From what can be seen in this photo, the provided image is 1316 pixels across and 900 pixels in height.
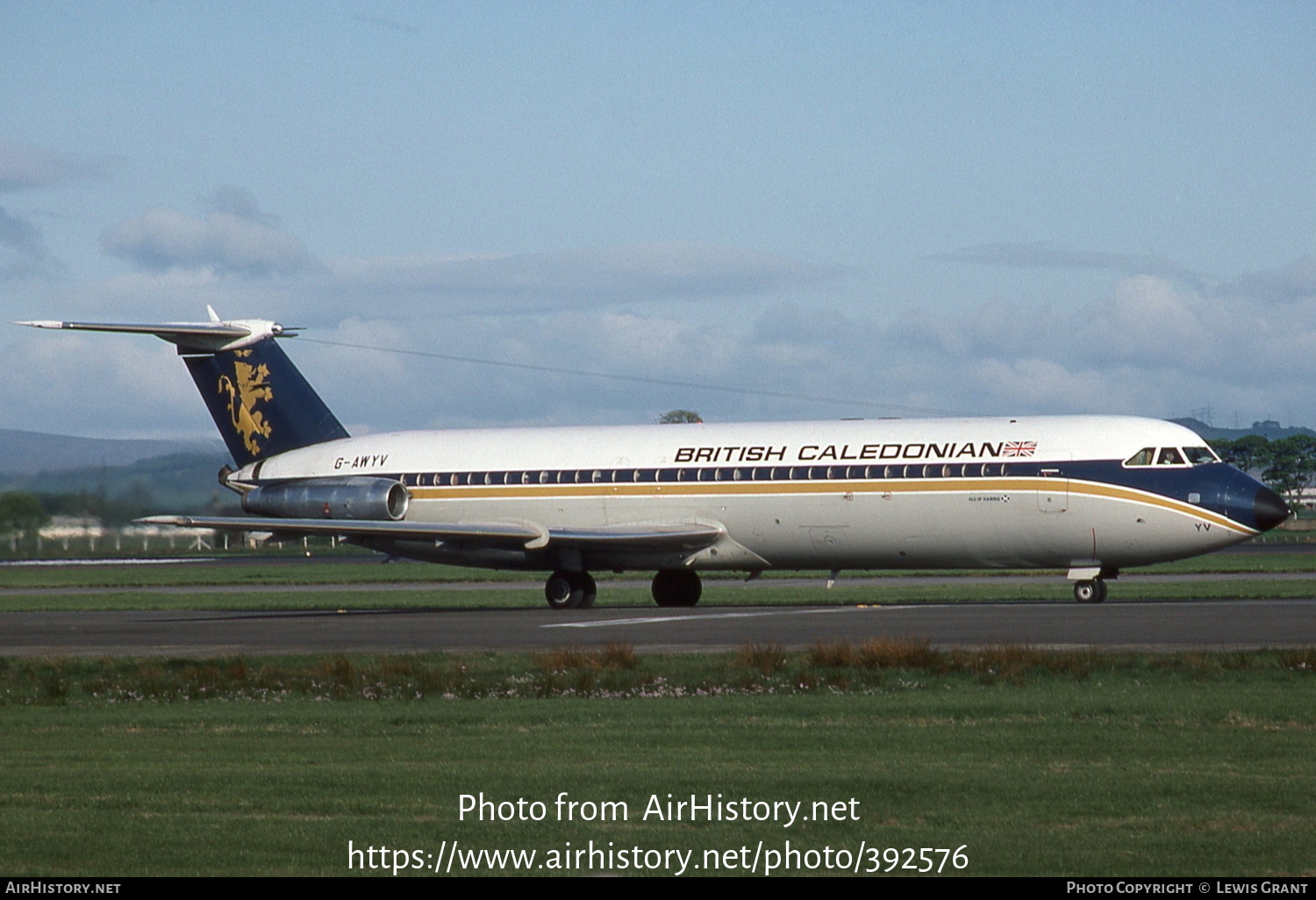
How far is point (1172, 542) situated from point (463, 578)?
31.1m

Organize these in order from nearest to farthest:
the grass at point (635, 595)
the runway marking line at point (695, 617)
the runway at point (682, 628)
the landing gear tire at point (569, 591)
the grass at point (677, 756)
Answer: the grass at point (677, 756) → the runway at point (682, 628) → the runway marking line at point (695, 617) → the landing gear tire at point (569, 591) → the grass at point (635, 595)

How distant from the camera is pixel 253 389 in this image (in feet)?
143

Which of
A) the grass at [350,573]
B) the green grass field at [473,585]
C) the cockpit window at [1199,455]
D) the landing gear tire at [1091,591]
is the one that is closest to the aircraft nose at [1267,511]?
the cockpit window at [1199,455]

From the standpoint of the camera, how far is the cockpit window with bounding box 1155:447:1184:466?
34406 mm

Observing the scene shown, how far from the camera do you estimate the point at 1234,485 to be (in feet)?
111

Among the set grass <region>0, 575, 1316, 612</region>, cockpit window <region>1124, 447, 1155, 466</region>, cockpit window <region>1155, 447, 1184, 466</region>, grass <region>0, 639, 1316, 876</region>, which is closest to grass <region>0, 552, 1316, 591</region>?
grass <region>0, 575, 1316, 612</region>

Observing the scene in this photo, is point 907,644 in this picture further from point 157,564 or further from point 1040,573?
point 157,564

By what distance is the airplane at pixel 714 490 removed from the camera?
113 ft

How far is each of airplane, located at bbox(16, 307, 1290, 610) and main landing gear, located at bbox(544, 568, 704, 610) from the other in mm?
44

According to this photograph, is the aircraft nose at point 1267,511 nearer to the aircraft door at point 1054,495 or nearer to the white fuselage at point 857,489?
the white fuselage at point 857,489

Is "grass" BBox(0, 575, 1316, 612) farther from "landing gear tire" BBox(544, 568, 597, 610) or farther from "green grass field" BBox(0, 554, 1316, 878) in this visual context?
"green grass field" BBox(0, 554, 1316, 878)

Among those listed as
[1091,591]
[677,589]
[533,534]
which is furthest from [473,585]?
[1091,591]

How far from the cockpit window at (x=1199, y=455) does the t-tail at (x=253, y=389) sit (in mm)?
21687

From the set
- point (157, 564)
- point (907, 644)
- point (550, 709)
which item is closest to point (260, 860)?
point (550, 709)
